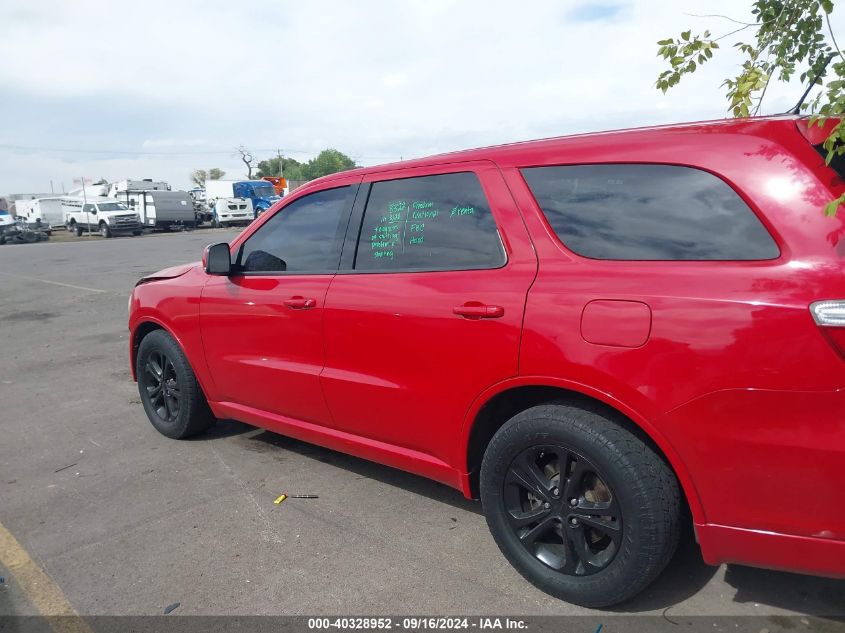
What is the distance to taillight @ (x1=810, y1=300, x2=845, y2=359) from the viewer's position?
200 cm

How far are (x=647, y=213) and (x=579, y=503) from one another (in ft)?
3.71

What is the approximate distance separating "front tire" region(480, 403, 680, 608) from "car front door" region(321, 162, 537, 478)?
274 mm

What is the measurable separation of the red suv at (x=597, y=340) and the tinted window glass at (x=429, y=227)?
0.01 m

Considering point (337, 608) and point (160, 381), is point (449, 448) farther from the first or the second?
point (160, 381)

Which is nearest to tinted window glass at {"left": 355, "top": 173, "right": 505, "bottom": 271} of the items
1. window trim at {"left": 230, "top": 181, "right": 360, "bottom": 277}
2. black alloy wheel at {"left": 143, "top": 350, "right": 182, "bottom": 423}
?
window trim at {"left": 230, "top": 181, "right": 360, "bottom": 277}

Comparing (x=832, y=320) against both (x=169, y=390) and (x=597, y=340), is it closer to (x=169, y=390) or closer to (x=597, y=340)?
(x=597, y=340)

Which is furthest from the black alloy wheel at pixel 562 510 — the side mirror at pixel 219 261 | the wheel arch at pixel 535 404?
the side mirror at pixel 219 261

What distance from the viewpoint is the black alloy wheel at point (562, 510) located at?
2566 millimetres

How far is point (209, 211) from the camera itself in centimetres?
4034

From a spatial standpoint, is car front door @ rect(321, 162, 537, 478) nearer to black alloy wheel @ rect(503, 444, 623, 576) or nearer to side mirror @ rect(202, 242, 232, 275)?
black alloy wheel @ rect(503, 444, 623, 576)

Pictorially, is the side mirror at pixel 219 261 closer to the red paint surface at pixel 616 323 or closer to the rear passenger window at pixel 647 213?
the rear passenger window at pixel 647 213

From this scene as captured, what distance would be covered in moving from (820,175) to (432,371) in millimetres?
1622

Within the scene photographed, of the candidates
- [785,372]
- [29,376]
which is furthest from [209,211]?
[785,372]

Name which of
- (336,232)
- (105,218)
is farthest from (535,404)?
(105,218)
